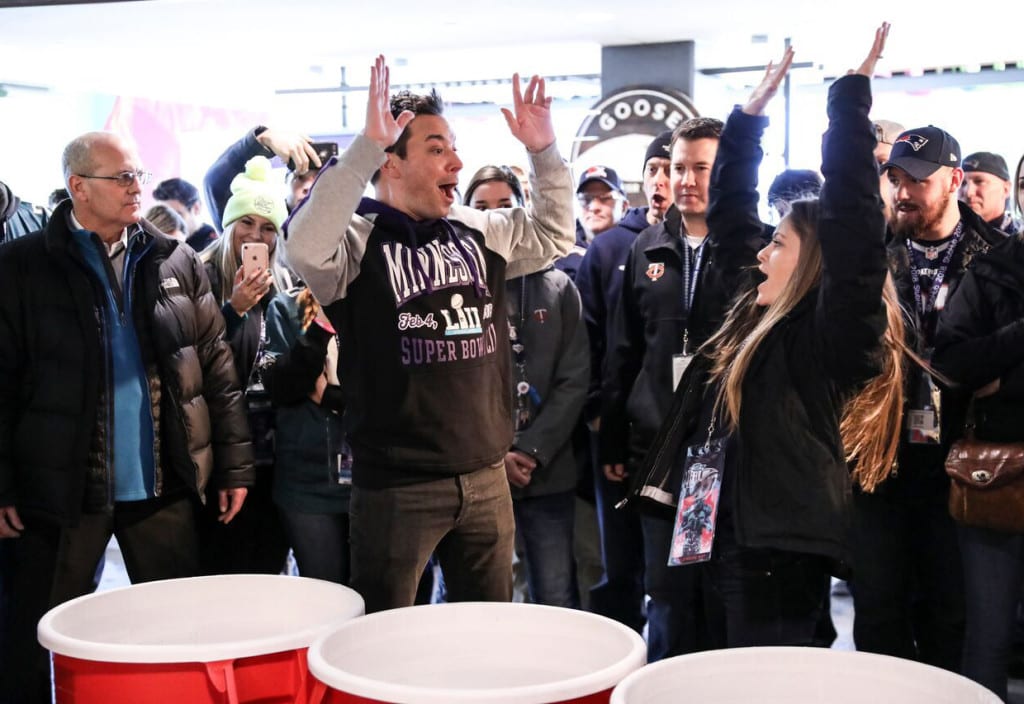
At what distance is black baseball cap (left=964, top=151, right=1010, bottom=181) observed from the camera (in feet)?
15.7

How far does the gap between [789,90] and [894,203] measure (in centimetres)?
690

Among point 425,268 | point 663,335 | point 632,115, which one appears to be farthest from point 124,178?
point 632,115

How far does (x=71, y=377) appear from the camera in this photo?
2715 mm

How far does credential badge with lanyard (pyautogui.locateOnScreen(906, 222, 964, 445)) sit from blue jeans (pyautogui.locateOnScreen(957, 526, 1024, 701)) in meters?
0.26

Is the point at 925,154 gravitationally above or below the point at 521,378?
above

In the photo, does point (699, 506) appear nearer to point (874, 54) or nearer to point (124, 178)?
point (874, 54)

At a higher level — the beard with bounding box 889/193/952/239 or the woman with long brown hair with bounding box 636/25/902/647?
the beard with bounding box 889/193/952/239

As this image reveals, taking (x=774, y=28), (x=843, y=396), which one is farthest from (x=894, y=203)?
(x=774, y=28)

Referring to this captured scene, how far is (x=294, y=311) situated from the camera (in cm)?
327

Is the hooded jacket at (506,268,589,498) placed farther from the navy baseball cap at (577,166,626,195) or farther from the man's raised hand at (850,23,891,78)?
the man's raised hand at (850,23,891,78)

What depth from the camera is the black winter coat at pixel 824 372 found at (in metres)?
2.05

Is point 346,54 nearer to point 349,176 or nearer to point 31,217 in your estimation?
point 31,217

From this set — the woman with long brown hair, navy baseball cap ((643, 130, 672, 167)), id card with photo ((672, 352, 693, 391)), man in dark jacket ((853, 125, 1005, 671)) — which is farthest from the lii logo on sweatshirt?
navy baseball cap ((643, 130, 672, 167))

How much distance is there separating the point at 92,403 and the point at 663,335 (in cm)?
149
